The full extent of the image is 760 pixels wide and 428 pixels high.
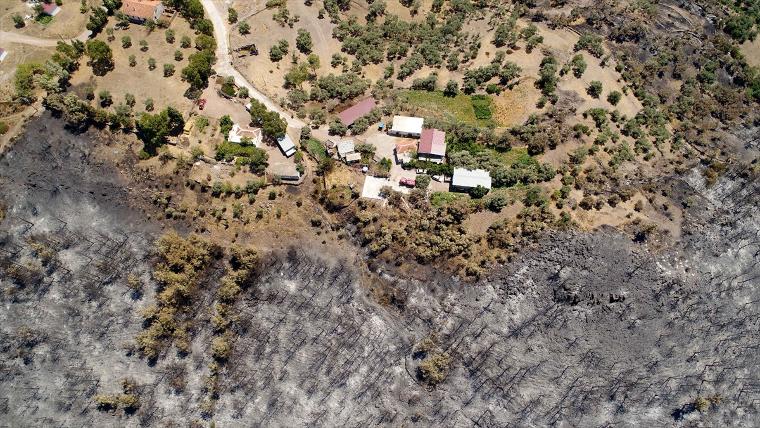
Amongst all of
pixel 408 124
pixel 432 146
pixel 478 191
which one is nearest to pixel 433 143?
pixel 432 146

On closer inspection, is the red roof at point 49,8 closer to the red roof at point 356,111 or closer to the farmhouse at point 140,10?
the farmhouse at point 140,10

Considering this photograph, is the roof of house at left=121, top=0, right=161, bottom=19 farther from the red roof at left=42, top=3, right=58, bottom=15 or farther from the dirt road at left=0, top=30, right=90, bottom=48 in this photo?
the red roof at left=42, top=3, right=58, bottom=15

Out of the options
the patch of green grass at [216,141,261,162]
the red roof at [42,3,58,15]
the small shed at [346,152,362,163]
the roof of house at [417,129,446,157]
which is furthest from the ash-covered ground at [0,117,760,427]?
the red roof at [42,3,58,15]

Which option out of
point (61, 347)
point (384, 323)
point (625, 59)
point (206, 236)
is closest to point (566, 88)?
point (625, 59)

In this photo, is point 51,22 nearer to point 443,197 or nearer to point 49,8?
point 49,8

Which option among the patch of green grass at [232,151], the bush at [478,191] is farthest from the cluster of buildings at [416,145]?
the patch of green grass at [232,151]

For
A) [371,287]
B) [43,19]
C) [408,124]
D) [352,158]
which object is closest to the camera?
[371,287]

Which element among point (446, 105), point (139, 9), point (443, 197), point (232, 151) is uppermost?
point (139, 9)
